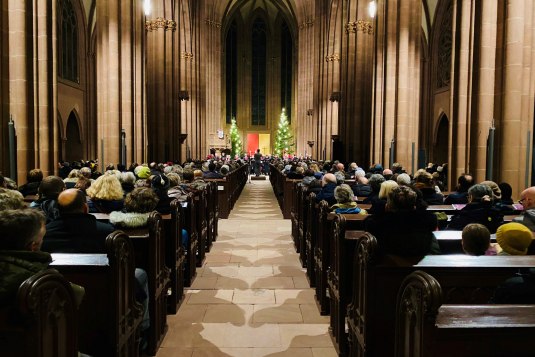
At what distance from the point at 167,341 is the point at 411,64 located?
12.2 m

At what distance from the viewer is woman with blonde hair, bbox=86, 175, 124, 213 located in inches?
220

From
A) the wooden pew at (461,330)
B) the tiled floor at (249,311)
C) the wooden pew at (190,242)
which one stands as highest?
the wooden pew at (461,330)

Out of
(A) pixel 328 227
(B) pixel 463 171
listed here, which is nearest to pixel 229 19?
(B) pixel 463 171

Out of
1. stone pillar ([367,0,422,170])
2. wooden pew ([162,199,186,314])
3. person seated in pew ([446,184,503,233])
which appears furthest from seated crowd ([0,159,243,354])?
stone pillar ([367,0,422,170])

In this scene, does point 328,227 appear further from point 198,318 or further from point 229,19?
point 229,19

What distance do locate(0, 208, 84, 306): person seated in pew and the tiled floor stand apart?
8.12 ft

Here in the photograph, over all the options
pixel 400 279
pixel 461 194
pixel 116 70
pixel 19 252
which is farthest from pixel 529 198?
pixel 116 70

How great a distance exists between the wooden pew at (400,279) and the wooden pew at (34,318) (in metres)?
1.91

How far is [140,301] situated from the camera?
4316 mm

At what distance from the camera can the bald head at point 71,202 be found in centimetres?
379

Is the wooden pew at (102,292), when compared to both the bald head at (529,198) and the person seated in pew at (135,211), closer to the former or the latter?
the person seated in pew at (135,211)

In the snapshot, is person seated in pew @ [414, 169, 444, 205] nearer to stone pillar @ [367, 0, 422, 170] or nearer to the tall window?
stone pillar @ [367, 0, 422, 170]

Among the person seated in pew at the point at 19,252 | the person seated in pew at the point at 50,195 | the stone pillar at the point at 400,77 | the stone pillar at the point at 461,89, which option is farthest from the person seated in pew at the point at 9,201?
the stone pillar at the point at 400,77

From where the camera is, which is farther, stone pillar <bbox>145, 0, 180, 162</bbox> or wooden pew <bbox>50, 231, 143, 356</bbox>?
stone pillar <bbox>145, 0, 180, 162</bbox>
